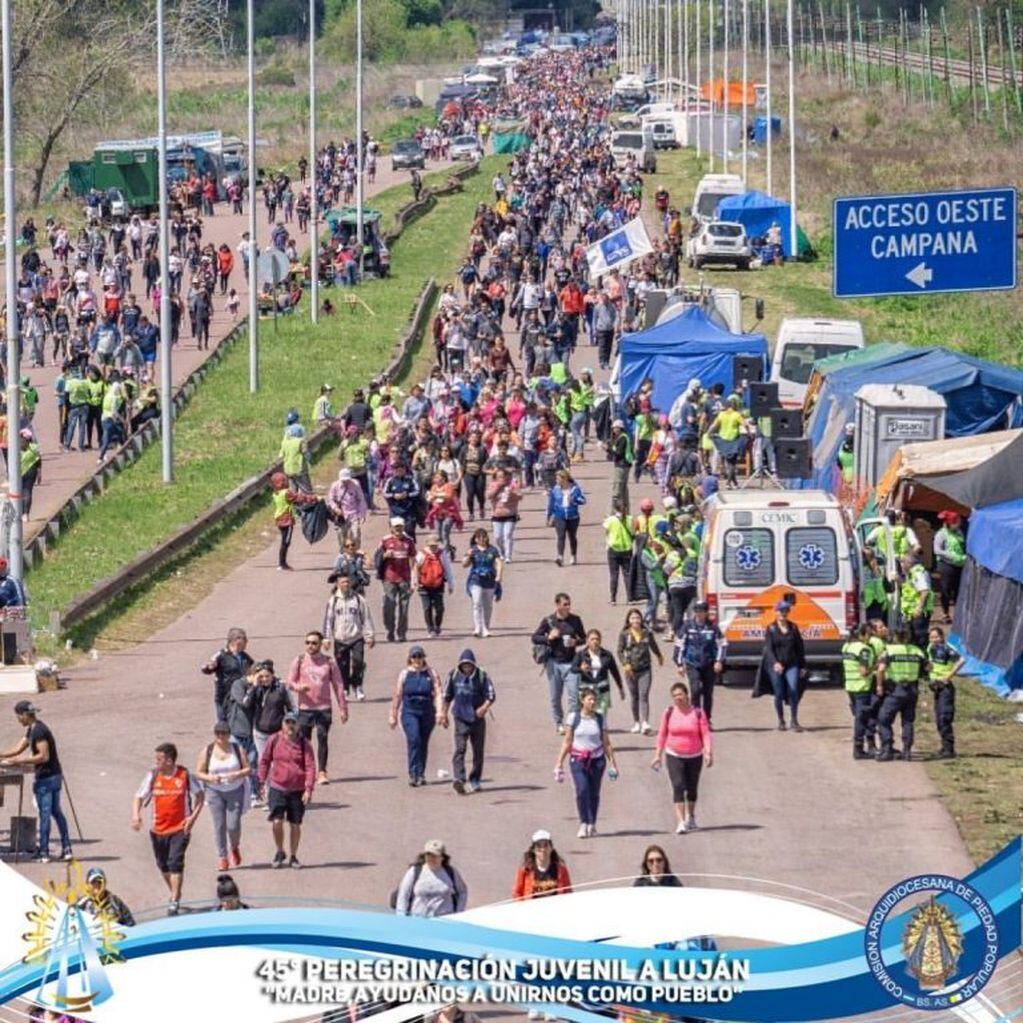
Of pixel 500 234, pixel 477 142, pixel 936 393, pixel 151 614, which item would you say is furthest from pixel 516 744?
pixel 477 142

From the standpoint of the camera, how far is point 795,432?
3881 cm

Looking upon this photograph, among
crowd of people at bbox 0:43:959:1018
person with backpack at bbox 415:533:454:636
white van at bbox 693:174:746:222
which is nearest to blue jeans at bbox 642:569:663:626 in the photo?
crowd of people at bbox 0:43:959:1018

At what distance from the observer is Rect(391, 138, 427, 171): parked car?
102 metres

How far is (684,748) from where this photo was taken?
70.4 ft

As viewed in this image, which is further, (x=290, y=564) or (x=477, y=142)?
(x=477, y=142)

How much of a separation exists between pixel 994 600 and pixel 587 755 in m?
8.26

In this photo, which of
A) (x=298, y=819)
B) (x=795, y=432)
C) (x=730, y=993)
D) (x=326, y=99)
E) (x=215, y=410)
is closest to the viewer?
(x=730, y=993)

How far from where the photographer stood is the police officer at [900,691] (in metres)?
24.0

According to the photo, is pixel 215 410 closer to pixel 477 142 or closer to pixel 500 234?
pixel 500 234

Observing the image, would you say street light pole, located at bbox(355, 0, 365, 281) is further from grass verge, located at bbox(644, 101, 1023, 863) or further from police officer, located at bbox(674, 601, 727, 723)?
police officer, located at bbox(674, 601, 727, 723)

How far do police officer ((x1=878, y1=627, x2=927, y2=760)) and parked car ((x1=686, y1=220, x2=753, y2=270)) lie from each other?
142ft

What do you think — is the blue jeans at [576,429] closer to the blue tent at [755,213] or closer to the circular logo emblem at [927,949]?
the circular logo emblem at [927,949]

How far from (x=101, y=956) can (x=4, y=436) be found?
24.8 meters

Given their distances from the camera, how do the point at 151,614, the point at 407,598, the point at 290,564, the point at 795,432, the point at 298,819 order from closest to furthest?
1. the point at 298,819
2. the point at 407,598
3. the point at 151,614
4. the point at 290,564
5. the point at 795,432
